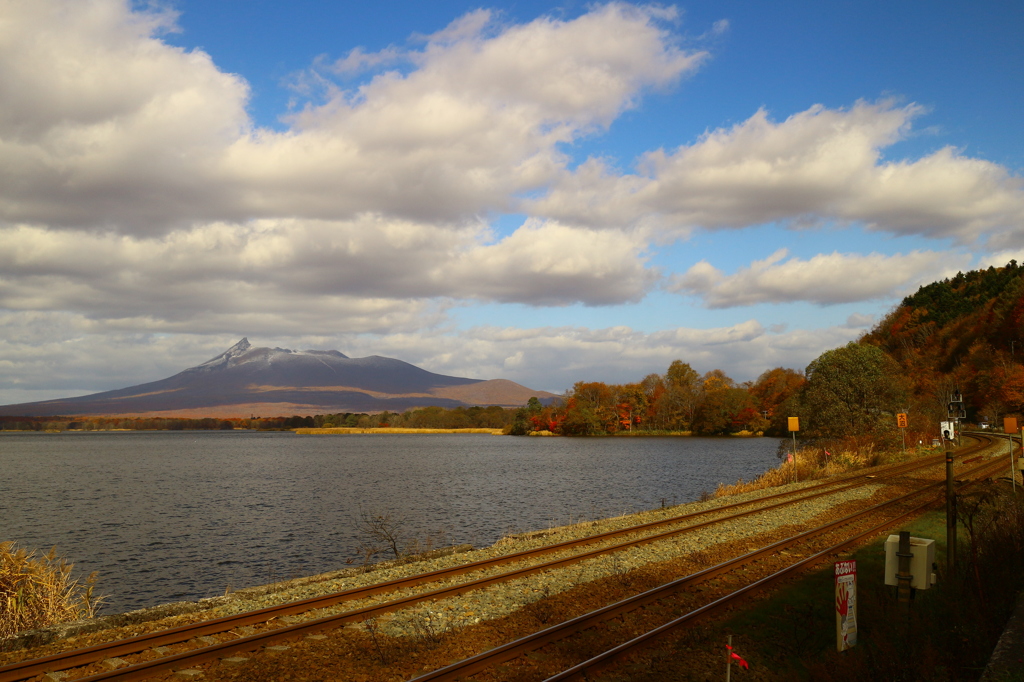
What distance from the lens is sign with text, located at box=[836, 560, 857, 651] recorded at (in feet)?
25.8

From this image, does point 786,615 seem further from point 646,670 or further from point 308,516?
point 308,516

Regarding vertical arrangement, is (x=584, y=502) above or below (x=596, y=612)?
below

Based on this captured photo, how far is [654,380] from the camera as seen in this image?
164000 millimetres

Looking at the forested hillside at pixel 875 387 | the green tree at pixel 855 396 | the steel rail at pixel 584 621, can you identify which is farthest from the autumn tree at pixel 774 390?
the steel rail at pixel 584 621

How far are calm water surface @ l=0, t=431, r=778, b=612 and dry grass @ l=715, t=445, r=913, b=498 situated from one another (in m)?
3.61

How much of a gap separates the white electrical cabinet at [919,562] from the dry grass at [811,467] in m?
21.6

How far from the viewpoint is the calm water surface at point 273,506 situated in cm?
2225

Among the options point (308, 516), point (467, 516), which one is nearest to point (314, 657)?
point (467, 516)

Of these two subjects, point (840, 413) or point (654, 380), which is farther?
point (654, 380)

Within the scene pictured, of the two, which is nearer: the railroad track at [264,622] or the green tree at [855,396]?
the railroad track at [264,622]

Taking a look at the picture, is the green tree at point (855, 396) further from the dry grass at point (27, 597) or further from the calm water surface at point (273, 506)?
the dry grass at point (27, 597)

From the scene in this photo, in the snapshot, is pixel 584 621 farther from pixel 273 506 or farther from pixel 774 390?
pixel 774 390

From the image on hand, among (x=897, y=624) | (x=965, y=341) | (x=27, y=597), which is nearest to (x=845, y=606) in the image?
(x=897, y=624)

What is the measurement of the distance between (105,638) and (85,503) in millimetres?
35713
